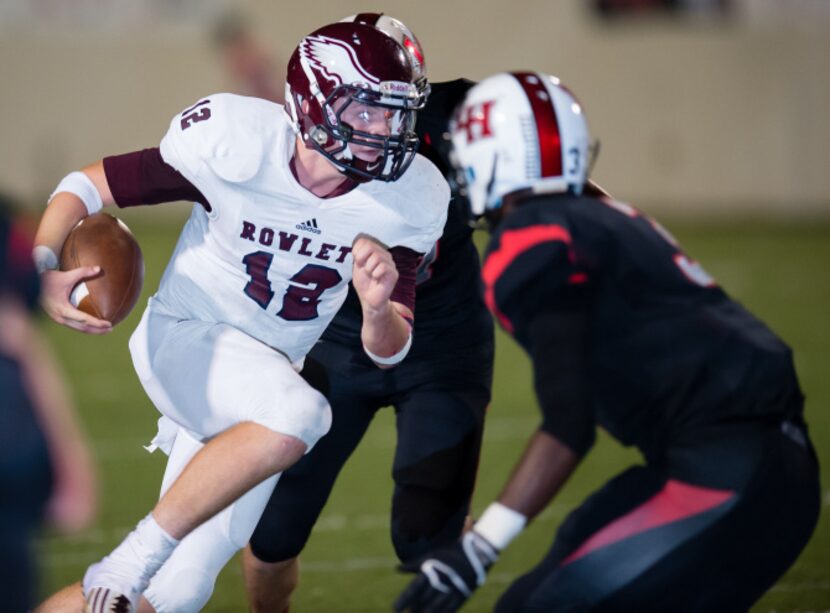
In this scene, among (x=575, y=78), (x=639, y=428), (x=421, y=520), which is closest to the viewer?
(x=639, y=428)

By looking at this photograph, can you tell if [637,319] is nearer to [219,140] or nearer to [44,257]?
[219,140]

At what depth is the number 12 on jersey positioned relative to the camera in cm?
354

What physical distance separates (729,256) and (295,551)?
8.99m

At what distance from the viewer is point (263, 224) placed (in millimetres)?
3502

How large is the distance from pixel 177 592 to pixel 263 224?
0.97m

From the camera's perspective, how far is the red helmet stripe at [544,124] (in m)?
3.09

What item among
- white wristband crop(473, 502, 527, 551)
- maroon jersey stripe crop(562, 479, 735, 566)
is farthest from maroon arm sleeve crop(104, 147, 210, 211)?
maroon jersey stripe crop(562, 479, 735, 566)

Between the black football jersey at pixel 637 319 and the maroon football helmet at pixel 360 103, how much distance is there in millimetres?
658

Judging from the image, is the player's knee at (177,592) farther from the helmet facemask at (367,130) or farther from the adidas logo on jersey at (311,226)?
the helmet facemask at (367,130)

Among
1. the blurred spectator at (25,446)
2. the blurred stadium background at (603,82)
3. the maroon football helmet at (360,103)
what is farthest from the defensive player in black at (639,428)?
the blurred stadium background at (603,82)

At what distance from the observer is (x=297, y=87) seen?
3566 mm

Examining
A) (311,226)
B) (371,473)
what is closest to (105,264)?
(311,226)

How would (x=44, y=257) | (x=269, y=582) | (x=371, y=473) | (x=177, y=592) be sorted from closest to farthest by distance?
(x=44, y=257) < (x=177, y=592) < (x=269, y=582) < (x=371, y=473)

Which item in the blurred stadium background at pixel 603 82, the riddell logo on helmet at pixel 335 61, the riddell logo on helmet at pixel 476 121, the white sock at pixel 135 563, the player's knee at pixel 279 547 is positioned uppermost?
the riddell logo on helmet at pixel 335 61
